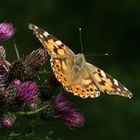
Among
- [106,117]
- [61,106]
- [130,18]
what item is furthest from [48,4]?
[61,106]

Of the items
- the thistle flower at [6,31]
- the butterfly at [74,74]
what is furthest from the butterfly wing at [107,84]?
the thistle flower at [6,31]

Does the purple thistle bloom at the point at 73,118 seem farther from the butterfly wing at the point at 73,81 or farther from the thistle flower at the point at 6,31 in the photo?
the thistle flower at the point at 6,31

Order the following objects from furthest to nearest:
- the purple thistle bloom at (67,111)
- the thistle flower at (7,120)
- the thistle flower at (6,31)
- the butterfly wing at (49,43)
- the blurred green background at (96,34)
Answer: the blurred green background at (96,34)
the thistle flower at (6,31)
the purple thistle bloom at (67,111)
the butterfly wing at (49,43)
the thistle flower at (7,120)

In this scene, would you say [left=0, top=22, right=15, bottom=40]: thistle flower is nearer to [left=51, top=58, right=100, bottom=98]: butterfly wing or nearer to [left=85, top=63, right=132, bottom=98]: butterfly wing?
[left=51, top=58, right=100, bottom=98]: butterfly wing

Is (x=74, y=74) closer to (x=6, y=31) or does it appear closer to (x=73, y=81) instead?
(x=73, y=81)

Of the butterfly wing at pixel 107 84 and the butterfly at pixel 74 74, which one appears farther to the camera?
the butterfly wing at pixel 107 84

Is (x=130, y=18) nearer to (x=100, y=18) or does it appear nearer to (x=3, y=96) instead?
(x=100, y=18)

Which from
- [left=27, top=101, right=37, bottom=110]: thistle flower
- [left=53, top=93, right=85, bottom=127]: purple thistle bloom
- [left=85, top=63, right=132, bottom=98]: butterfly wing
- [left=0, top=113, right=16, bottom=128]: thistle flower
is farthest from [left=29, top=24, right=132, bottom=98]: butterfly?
[left=0, top=113, right=16, bottom=128]: thistle flower
